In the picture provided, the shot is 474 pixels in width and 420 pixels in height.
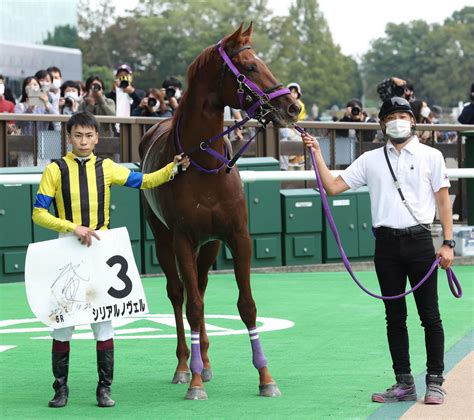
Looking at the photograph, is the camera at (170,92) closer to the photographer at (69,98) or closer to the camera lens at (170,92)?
the camera lens at (170,92)

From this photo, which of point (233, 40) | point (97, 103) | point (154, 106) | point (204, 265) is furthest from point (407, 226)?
point (97, 103)

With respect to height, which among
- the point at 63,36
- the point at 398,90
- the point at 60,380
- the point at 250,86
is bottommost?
the point at 60,380

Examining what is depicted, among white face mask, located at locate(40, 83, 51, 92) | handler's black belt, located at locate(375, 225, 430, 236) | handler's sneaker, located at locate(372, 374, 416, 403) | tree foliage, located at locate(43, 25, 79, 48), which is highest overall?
tree foliage, located at locate(43, 25, 79, 48)

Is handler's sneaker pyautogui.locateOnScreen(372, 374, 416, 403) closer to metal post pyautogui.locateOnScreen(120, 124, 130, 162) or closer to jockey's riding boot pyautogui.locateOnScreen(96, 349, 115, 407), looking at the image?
jockey's riding boot pyautogui.locateOnScreen(96, 349, 115, 407)

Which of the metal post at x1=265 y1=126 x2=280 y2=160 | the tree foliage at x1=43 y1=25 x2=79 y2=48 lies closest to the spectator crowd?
the metal post at x1=265 y1=126 x2=280 y2=160

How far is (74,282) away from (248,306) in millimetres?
1188

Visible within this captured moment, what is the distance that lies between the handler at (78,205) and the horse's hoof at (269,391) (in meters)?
0.94

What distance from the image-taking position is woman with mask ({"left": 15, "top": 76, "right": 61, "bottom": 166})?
15688 millimetres

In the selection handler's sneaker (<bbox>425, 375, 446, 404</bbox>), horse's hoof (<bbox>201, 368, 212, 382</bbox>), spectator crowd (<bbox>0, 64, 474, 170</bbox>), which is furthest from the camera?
spectator crowd (<bbox>0, 64, 474, 170</bbox>)

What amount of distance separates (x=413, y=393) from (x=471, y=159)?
A: 31.1ft

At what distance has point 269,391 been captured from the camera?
7688 millimetres

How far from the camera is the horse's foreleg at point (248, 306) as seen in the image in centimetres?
774

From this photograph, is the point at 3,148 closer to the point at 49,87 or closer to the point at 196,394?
the point at 49,87

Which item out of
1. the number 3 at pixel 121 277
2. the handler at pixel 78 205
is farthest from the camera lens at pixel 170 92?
the number 3 at pixel 121 277
